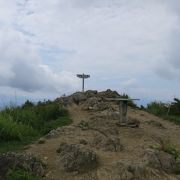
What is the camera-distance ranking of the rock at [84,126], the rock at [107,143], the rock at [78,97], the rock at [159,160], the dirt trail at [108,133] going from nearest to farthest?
the dirt trail at [108,133] → the rock at [159,160] → the rock at [107,143] → the rock at [84,126] → the rock at [78,97]

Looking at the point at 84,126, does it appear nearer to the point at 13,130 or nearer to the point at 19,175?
the point at 13,130

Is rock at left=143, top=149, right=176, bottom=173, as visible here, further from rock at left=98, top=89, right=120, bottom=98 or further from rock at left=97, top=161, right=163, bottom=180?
rock at left=98, top=89, right=120, bottom=98

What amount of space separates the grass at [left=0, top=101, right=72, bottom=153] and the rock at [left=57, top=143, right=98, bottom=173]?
75.1 inches

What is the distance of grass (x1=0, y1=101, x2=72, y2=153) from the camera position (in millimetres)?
13455

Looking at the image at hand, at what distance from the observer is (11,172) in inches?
381

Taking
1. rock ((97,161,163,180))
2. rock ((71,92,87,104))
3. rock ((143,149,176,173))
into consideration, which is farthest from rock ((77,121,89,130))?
rock ((71,92,87,104))

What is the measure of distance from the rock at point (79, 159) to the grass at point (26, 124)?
1909mm

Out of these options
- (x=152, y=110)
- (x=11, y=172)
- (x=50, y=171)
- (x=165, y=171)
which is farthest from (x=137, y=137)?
(x=152, y=110)

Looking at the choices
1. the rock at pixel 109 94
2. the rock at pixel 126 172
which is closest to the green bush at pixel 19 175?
the rock at pixel 126 172

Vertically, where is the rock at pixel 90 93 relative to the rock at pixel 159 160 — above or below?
above

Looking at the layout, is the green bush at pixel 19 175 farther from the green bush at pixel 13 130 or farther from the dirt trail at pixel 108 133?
the green bush at pixel 13 130

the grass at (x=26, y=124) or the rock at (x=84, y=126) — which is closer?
the grass at (x=26, y=124)

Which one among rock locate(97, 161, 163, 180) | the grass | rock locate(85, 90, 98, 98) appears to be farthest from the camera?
rock locate(85, 90, 98, 98)

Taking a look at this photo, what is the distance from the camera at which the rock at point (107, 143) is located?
11794 millimetres
